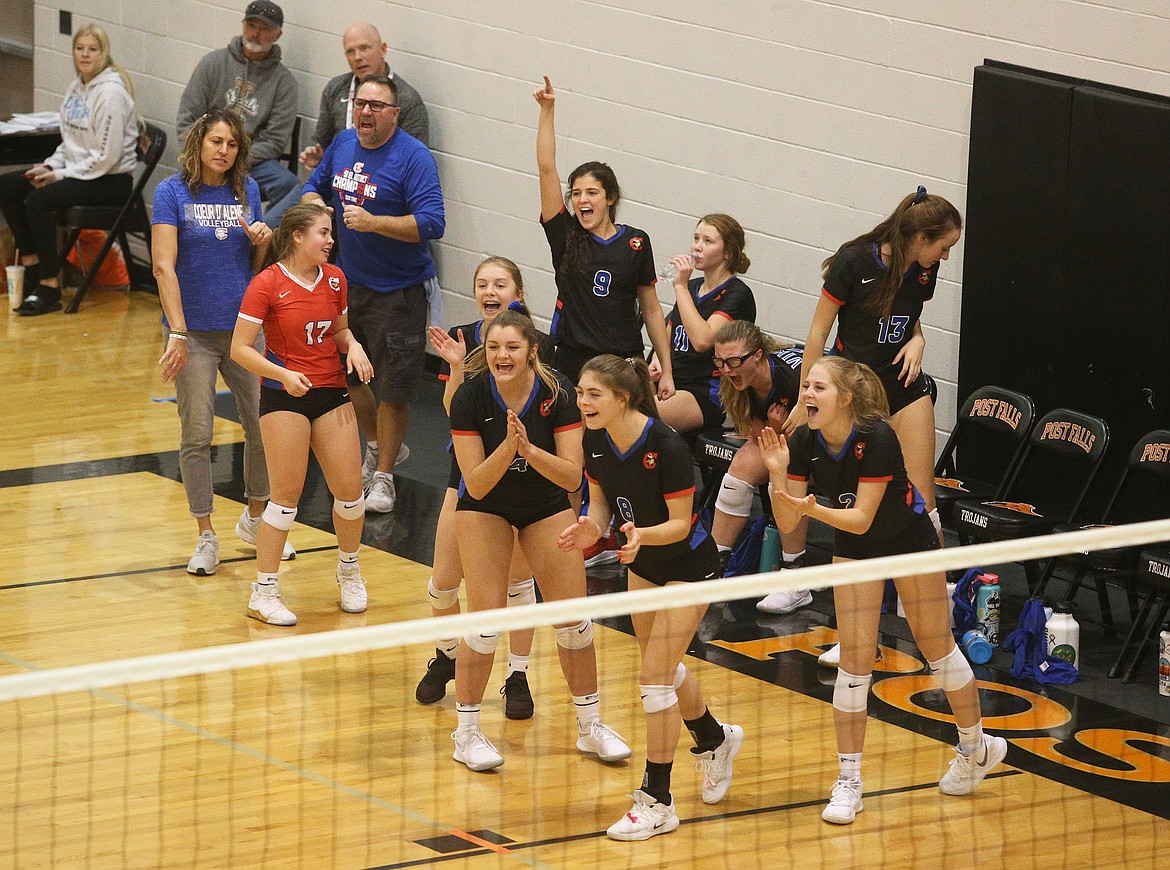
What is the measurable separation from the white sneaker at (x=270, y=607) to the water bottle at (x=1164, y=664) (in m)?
3.54

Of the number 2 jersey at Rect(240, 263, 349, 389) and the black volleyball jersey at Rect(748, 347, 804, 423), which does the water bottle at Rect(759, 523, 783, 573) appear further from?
the number 2 jersey at Rect(240, 263, 349, 389)

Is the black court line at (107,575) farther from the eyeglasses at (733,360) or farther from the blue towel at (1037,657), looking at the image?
the blue towel at (1037,657)

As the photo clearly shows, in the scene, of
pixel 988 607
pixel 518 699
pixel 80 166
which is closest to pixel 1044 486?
pixel 988 607

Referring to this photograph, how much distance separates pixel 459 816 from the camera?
18.5 ft

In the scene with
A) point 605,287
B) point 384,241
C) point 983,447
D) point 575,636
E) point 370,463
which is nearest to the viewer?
point 575,636

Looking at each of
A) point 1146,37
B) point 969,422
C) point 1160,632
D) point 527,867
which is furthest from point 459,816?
point 1146,37

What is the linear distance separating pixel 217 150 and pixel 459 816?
348cm

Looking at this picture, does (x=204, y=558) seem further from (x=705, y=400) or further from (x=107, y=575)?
(x=705, y=400)

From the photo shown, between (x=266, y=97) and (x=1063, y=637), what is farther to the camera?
(x=266, y=97)

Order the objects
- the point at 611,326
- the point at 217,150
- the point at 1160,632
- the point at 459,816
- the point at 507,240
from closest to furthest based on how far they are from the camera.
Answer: the point at 459,816 → the point at 1160,632 → the point at 217,150 → the point at 611,326 → the point at 507,240

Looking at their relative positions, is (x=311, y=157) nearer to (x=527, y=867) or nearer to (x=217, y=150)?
(x=217, y=150)

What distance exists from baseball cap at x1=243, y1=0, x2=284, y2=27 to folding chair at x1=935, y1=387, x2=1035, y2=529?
18.9 feet

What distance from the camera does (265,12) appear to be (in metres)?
11.8

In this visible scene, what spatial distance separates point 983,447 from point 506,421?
141 inches
